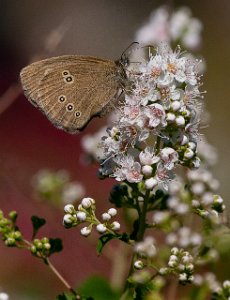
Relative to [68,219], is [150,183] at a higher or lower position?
higher

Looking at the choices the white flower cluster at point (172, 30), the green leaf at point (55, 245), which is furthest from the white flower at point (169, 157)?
the white flower cluster at point (172, 30)

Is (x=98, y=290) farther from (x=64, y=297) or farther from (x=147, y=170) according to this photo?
(x=147, y=170)

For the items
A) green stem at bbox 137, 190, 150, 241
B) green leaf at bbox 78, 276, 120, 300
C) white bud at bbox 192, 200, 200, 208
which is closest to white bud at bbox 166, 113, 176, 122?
green stem at bbox 137, 190, 150, 241

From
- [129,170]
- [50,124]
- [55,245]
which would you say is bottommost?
[55,245]

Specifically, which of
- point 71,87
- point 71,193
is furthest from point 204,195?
point 71,193

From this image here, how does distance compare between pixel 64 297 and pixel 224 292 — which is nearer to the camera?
pixel 64 297

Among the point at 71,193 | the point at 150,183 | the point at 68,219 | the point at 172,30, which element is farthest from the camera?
the point at 172,30
